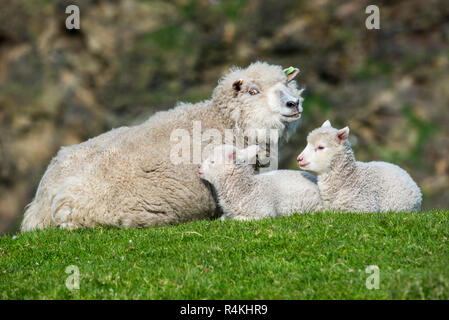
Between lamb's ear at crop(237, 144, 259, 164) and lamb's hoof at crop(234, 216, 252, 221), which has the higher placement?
lamb's ear at crop(237, 144, 259, 164)

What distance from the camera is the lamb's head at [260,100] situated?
27.8 feet

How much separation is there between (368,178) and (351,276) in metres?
2.62

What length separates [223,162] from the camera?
7.53 meters

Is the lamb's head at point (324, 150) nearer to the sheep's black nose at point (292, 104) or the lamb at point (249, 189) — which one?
the lamb at point (249, 189)

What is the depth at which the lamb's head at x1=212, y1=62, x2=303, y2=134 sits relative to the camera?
27.8 feet

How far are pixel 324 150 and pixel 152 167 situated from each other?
2.31m

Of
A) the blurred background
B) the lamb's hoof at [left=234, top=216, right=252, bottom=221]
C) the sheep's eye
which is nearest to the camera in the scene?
the lamb's hoof at [left=234, top=216, right=252, bottom=221]

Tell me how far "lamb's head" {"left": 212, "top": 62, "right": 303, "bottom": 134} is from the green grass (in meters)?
1.81

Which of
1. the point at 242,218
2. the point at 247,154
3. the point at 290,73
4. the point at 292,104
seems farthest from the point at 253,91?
the point at 242,218

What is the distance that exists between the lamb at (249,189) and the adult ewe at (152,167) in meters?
0.61

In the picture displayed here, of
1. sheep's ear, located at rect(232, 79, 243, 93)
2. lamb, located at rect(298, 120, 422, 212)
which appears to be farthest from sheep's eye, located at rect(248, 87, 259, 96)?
lamb, located at rect(298, 120, 422, 212)

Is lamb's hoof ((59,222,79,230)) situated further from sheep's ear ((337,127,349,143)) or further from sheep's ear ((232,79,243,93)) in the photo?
sheep's ear ((337,127,349,143))

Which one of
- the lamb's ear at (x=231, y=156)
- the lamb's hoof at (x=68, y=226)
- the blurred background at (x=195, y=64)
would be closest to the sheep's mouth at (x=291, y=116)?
the lamb's ear at (x=231, y=156)

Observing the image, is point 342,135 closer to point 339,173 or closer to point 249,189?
point 339,173
